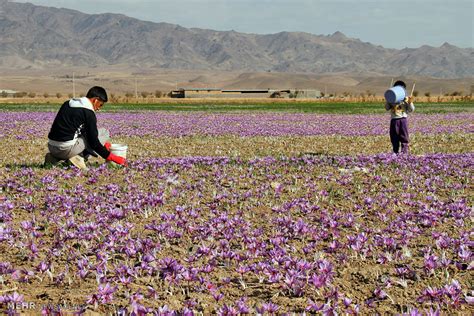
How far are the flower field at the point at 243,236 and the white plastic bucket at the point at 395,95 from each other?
6.70 feet

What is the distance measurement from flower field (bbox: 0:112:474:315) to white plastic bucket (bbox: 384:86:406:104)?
2.04m

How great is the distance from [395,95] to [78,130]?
8.73 meters

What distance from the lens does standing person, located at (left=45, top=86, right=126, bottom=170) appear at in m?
12.3

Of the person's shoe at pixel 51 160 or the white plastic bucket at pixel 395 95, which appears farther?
the white plastic bucket at pixel 395 95

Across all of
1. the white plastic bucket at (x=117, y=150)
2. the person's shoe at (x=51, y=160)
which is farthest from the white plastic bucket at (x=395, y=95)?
the person's shoe at (x=51, y=160)

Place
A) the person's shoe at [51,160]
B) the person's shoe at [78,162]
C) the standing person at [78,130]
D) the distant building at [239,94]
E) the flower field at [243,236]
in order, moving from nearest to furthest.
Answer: the flower field at [243,236], the standing person at [78,130], the person's shoe at [78,162], the person's shoe at [51,160], the distant building at [239,94]

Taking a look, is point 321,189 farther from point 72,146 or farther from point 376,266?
point 72,146

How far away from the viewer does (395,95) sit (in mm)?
15367

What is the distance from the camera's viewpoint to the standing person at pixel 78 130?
12.3 metres

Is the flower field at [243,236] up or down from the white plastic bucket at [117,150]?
down

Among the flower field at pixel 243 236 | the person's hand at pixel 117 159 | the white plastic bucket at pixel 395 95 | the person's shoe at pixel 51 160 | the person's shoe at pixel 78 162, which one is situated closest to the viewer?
the flower field at pixel 243 236

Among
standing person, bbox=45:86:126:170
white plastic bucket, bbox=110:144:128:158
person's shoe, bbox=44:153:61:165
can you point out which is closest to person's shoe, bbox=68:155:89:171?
standing person, bbox=45:86:126:170

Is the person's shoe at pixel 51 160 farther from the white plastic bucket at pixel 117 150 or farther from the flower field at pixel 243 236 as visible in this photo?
the white plastic bucket at pixel 117 150

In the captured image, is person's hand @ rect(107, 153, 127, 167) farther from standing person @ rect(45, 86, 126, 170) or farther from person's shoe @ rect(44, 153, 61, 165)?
person's shoe @ rect(44, 153, 61, 165)
